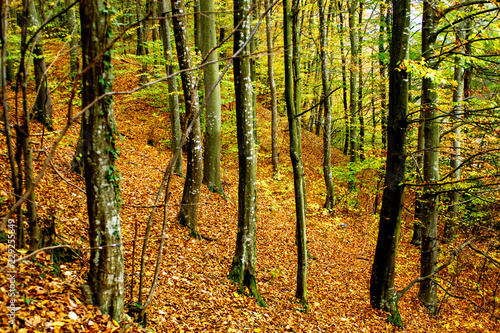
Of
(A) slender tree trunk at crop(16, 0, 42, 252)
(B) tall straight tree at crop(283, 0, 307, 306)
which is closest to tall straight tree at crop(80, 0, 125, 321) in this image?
(A) slender tree trunk at crop(16, 0, 42, 252)

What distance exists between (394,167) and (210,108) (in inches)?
237

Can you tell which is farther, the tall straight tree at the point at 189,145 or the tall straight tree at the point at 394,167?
the tall straight tree at the point at 189,145

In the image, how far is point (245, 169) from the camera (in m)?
5.54

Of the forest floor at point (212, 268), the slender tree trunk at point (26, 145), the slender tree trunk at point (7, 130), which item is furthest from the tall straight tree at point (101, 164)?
the slender tree trunk at point (7, 130)

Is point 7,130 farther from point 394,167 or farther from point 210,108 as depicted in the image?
point 210,108

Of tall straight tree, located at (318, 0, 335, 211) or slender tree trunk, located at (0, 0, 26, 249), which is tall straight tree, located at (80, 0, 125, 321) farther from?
tall straight tree, located at (318, 0, 335, 211)

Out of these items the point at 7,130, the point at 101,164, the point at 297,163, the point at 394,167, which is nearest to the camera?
the point at 7,130

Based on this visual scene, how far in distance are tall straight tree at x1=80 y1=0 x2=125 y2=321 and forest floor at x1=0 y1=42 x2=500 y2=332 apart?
217mm

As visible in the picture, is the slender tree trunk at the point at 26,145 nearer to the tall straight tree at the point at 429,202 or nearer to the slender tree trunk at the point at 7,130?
the slender tree trunk at the point at 7,130

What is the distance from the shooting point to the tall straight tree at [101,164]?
2564 millimetres

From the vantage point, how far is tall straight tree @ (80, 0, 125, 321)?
2.56 meters

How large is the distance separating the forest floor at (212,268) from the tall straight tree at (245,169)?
1.09ft

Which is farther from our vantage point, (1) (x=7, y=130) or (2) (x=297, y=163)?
(2) (x=297, y=163)

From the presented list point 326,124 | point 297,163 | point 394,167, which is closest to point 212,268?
point 297,163
